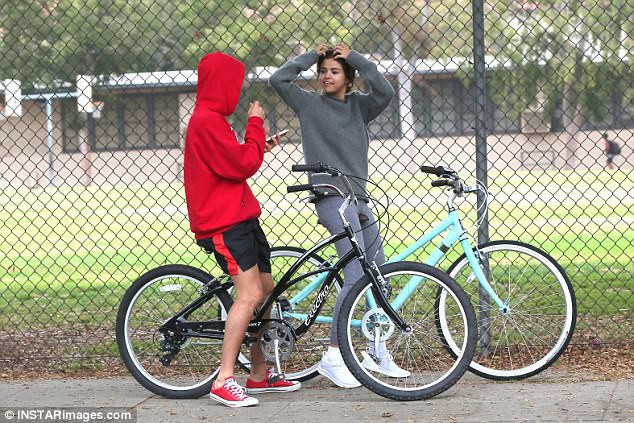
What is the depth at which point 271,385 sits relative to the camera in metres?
6.38

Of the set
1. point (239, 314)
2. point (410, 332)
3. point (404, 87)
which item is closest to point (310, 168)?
point (239, 314)

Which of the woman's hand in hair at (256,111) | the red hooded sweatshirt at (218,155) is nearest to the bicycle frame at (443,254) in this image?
the red hooded sweatshirt at (218,155)

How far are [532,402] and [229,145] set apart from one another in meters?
1.92

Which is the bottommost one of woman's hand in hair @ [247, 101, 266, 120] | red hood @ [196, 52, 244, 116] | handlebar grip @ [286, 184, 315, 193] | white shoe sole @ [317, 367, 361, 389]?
white shoe sole @ [317, 367, 361, 389]

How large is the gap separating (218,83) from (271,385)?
5.36 feet

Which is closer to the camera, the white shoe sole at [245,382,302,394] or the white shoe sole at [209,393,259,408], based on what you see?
the white shoe sole at [209,393,259,408]

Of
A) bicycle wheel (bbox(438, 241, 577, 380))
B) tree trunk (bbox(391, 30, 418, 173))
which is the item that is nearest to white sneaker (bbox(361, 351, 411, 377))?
bicycle wheel (bbox(438, 241, 577, 380))

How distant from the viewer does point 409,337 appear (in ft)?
20.1

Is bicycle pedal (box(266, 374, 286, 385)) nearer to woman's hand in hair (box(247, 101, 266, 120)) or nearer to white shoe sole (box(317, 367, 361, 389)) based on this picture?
white shoe sole (box(317, 367, 361, 389))

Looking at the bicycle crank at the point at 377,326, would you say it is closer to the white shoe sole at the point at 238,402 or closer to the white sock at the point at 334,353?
the white sock at the point at 334,353

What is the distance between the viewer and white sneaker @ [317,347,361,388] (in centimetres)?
630

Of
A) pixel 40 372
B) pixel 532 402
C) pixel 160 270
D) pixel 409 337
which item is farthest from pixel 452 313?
pixel 40 372

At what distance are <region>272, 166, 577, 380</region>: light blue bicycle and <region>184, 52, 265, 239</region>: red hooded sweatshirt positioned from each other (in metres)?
0.58

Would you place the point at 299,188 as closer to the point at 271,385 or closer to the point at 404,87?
the point at 271,385
